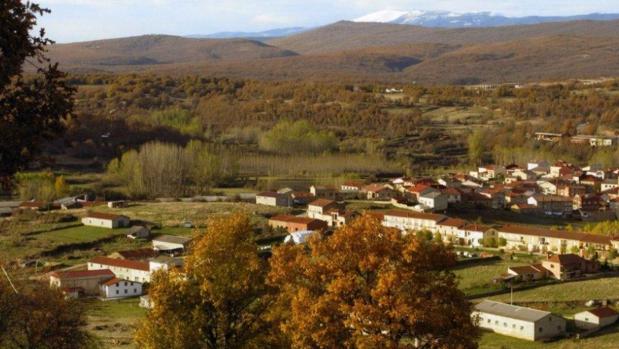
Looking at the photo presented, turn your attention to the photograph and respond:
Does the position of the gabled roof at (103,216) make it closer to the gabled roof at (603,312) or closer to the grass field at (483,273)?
the grass field at (483,273)

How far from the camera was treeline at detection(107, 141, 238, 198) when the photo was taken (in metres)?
49.8

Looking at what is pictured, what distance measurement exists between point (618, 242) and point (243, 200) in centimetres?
1962

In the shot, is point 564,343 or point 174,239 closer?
point 564,343

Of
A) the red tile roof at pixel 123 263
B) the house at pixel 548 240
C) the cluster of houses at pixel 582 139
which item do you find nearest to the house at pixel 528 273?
the house at pixel 548 240

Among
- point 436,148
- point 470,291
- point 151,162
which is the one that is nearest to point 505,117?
point 436,148

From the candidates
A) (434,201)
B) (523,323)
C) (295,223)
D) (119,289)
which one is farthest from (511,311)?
(434,201)

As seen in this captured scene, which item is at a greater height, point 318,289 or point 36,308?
point 318,289

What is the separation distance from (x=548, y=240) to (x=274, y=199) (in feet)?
48.4

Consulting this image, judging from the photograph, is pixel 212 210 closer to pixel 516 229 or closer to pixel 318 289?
pixel 516 229

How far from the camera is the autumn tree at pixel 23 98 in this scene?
620 centimetres

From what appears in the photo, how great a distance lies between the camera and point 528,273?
2716 cm

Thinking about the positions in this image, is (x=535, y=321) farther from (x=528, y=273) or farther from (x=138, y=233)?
(x=138, y=233)

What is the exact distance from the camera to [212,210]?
131ft

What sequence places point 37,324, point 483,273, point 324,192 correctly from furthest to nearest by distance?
point 324,192, point 483,273, point 37,324
